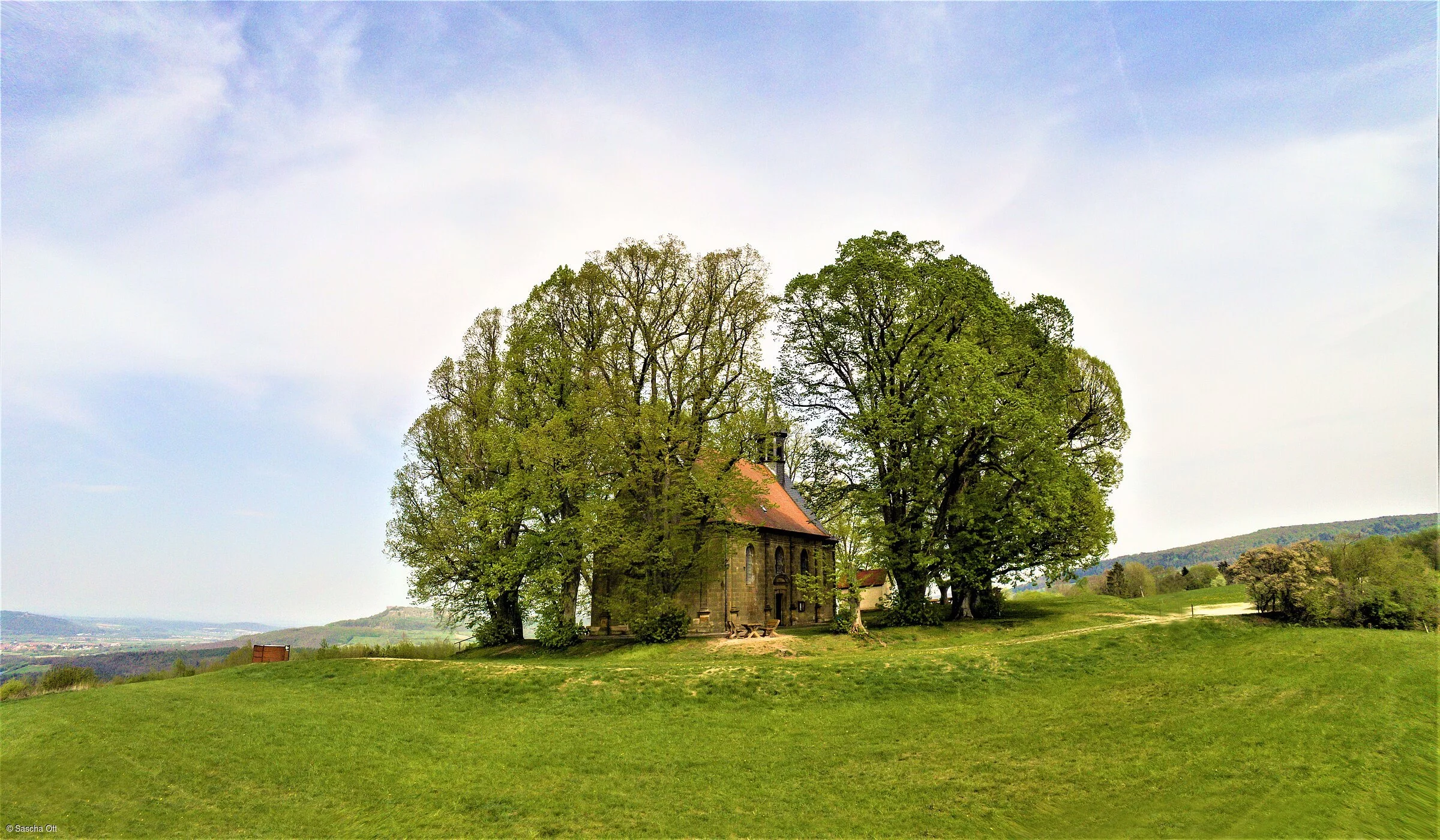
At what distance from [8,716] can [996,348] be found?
38659mm

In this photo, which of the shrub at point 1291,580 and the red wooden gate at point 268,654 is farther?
the red wooden gate at point 268,654

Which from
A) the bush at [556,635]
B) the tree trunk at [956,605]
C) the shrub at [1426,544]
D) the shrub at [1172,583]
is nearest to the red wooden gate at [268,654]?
the bush at [556,635]

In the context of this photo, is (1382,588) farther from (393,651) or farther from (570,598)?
(393,651)

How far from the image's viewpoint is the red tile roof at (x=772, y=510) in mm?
39188

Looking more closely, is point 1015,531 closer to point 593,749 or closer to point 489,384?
point 593,749

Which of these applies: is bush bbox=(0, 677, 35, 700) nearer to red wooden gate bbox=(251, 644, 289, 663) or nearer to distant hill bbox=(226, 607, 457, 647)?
red wooden gate bbox=(251, 644, 289, 663)

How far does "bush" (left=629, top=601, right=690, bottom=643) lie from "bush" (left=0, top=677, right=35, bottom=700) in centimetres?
2109

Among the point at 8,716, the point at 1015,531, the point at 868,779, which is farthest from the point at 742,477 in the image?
the point at 8,716

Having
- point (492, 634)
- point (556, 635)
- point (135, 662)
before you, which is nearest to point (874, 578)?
point (492, 634)

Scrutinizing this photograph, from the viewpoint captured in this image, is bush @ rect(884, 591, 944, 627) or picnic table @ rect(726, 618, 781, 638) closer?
picnic table @ rect(726, 618, 781, 638)

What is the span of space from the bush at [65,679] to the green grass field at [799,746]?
99.1 inches

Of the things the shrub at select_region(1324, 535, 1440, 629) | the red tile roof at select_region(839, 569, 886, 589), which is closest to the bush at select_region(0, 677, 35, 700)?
the shrub at select_region(1324, 535, 1440, 629)

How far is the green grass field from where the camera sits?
12.8 metres

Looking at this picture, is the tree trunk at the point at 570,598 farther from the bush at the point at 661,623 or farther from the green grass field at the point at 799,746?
the green grass field at the point at 799,746
